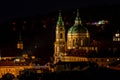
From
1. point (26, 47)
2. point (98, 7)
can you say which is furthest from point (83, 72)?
point (98, 7)

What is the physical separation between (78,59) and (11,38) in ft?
107

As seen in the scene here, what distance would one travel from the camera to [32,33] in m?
109

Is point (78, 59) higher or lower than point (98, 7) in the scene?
lower

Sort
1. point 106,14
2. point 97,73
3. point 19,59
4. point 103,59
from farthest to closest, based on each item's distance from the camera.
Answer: point 106,14 < point 19,59 < point 103,59 < point 97,73

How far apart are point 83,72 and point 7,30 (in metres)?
62.7

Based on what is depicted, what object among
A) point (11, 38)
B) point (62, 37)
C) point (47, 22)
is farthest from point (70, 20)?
point (62, 37)

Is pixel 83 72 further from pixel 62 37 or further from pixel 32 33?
pixel 32 33

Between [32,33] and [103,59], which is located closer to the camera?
[103,59]

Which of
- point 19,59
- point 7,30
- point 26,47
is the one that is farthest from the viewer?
point 7,30

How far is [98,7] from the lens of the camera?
131125 millimetres

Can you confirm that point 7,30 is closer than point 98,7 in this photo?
Yes

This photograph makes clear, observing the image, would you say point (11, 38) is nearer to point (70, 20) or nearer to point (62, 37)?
point (70, 20)

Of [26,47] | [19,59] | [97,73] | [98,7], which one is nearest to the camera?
[97,73]

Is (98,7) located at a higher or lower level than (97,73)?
higher
